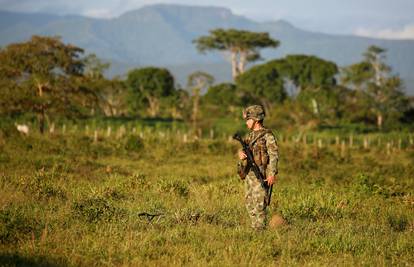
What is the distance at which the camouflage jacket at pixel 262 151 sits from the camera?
9.27 metres

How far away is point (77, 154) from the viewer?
23984mm

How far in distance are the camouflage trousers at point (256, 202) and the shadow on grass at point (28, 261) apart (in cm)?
316

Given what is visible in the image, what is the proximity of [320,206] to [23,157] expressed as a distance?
38.1 ft

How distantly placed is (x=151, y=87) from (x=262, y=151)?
6714 centimetres

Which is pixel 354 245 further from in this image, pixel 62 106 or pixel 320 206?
pixel 62 106

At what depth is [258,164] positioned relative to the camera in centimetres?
930

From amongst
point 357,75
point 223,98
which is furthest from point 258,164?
point 357,75

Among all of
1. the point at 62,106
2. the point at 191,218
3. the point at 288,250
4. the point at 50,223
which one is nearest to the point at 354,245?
the point at 288,250

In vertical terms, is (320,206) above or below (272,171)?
below

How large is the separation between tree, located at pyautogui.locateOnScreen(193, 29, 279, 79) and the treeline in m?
0.14

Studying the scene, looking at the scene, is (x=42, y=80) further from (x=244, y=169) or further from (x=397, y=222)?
(x=244, y=169)

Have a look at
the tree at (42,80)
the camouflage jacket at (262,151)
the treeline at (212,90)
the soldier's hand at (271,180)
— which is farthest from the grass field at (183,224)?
the treeline at (212,90)

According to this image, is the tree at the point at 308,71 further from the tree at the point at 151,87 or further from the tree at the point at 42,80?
the tree at the point at 42,80

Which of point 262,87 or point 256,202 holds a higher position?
point 262,87
